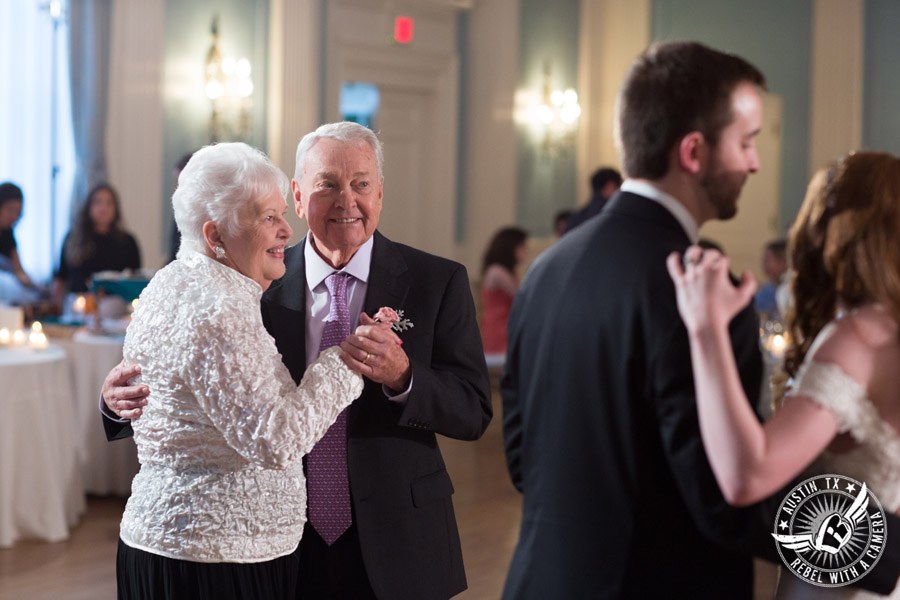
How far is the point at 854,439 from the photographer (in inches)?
56.9

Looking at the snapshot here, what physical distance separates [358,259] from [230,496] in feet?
1.64

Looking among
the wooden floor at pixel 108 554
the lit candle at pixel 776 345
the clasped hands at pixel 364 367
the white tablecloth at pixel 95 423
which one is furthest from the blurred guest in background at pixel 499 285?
the clasped hands at pixel 364 367

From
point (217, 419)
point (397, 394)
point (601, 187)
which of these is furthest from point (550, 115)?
point (217, 419)

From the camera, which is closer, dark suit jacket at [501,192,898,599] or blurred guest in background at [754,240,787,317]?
dark suit jacket at [501,192,898,599]

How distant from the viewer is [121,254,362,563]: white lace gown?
1.52 meters

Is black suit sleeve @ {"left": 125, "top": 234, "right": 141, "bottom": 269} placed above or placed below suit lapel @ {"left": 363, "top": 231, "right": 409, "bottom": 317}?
below

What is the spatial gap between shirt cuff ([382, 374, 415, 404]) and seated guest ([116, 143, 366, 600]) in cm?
13

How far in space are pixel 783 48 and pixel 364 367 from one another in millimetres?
8483

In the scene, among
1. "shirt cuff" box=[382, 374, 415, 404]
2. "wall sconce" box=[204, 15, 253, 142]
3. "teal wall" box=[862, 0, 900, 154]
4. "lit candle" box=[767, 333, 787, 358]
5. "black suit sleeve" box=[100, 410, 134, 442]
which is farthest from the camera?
"teal wall" box=[862, 0, 900, 154]

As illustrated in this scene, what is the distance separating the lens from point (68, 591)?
145 inches

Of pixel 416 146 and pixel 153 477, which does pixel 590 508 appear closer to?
pixel 153 477

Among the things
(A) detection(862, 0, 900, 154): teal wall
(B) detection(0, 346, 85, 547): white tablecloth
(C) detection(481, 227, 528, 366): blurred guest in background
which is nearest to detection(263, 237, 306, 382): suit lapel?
(B) detection(0, 346, 85, 547): white tablecloth

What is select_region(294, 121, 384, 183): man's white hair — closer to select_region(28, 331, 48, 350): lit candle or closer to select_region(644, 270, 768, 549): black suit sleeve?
select_region(644, 270, 768, 549): black suit sleeve

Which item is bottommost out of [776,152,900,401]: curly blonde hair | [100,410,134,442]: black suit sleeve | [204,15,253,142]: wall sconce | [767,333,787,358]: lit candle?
[767,333,787,358]: lit candle
